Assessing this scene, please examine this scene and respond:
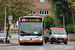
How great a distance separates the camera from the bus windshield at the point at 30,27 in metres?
24.6

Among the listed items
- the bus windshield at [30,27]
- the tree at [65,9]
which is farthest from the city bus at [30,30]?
the tree at [65,9]

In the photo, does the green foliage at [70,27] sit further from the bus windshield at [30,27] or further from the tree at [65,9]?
Result: the bus windshield at [30,27]

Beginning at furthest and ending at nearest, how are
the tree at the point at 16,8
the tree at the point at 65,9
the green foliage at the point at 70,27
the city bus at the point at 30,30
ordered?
the green foliage at the point at 70,27 < the tree at the point at 65,9 < the tree at the point at 16,8 < the city bus at the point at 30,30

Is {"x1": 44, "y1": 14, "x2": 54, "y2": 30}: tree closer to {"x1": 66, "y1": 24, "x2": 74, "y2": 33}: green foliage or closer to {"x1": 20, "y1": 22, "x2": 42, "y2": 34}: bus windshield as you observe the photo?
{"x1": 66, "y1": 24, "x2": 74, "y2": 33}: green foliage

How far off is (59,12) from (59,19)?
2.82 metres

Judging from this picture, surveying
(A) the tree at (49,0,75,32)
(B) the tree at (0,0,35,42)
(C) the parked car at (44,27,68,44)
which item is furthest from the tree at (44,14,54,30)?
(B) the tree at (0,0,35,42)

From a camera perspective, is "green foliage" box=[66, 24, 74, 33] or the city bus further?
"green foliage" box=[66, 24, 74, 33]

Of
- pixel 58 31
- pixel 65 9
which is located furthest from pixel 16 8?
pixel 65 9

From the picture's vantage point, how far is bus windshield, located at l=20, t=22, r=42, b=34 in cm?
2462

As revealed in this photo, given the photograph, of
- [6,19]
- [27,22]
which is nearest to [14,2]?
[6,19]

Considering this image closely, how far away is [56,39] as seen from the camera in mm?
28391

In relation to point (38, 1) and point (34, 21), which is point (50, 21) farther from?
point (34, 21)

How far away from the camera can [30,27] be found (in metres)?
24.8

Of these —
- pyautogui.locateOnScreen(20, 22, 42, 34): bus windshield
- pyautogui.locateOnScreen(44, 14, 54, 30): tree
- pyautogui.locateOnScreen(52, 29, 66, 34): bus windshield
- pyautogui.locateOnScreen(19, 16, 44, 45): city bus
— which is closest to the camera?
pyautogui.locateOnScreen(19, 16, 44, 45): city bus
